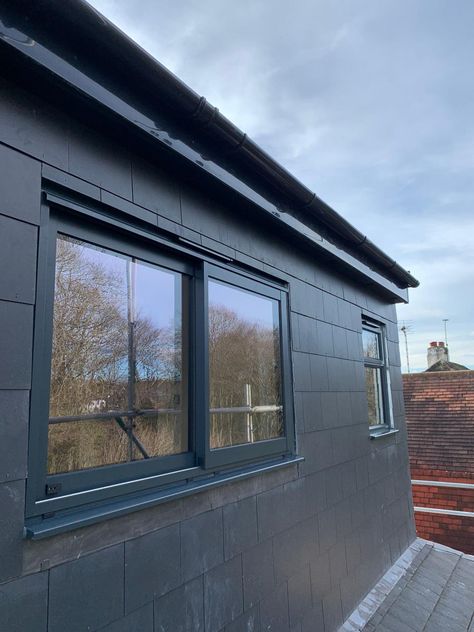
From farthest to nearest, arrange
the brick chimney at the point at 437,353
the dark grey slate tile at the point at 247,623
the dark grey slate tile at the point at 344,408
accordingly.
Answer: the brick chimney at the point at 437,353 → the dark grey slate tile at the point at 344,408 → the dark grey slate tile at the point at 247,623

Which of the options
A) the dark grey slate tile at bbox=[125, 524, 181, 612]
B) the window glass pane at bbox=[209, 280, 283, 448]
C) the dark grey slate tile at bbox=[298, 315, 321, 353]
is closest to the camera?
the dark grey slate tile at bbox=[125, 524, 181, 612]

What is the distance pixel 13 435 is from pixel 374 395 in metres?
3.90

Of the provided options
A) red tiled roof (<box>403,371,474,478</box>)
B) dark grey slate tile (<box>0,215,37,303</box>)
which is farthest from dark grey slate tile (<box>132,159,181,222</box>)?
red tiled roof (<box>403,371,474,478</box>)

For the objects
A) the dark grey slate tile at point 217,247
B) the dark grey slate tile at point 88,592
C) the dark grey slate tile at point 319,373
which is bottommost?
the dark grey slate tile at point 88,592

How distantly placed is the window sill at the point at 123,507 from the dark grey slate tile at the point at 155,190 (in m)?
1.20

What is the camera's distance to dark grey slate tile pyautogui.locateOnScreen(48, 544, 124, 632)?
1249 mm

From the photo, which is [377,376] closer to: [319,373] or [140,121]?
[319,373]

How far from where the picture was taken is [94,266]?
164 cm

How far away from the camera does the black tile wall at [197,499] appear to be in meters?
1.24

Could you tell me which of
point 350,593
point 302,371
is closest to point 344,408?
point 302,371

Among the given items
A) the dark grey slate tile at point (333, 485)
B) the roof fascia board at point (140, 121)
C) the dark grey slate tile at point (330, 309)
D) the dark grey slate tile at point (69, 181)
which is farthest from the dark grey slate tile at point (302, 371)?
the dark grey slate tile at point (69, 181)

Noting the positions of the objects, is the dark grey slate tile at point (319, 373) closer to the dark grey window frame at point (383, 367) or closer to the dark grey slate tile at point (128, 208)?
the dark grey window frame at point (383, 367)

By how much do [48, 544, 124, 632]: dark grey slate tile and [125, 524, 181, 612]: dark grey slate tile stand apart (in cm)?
4

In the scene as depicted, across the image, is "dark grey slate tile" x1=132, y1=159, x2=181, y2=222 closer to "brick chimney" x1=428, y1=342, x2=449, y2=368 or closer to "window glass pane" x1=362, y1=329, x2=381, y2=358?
"window glass pane" x1=362, y1=329, x2=381, y2=358
